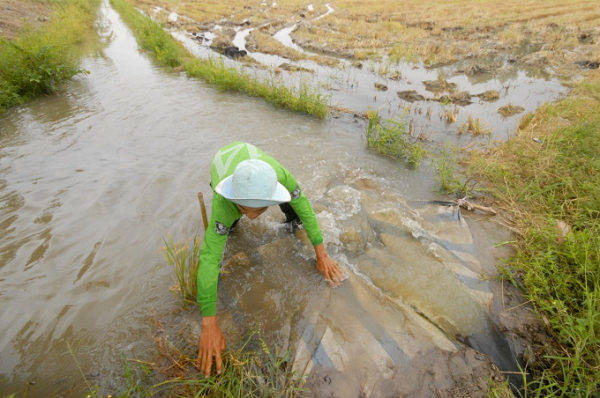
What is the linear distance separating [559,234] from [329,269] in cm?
214

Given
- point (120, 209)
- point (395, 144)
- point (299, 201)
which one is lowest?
point (120, 209)

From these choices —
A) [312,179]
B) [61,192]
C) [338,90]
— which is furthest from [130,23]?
[312,179]

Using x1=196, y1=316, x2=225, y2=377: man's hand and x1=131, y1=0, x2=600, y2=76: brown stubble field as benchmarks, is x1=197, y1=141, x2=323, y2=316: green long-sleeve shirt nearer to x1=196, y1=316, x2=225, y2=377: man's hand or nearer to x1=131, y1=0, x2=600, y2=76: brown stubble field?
x1=196, y1=316, x2=225, y2=377: man's hand

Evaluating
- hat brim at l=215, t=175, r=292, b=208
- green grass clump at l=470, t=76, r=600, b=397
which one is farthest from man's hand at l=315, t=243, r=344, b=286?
green grass clump at l=470, t=76, r=600, b=397

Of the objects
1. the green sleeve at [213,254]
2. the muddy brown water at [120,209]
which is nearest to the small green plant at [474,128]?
the muddy brown water at [120,209]

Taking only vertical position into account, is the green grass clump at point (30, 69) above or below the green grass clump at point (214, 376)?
above

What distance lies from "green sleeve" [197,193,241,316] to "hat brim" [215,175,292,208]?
16 cm

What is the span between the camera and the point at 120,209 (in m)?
3.48

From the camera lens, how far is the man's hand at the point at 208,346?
1.76 metres

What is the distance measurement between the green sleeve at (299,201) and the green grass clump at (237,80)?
13.4 ft

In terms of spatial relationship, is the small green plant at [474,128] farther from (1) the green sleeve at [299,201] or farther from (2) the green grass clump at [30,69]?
(2) the green grass clump at [30,69]

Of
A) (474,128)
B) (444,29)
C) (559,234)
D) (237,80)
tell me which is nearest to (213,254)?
(559,234)

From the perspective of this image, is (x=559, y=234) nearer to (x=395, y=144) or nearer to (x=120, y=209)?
(x=395, y=144)

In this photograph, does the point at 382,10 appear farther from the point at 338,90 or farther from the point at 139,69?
the point at 139,69
